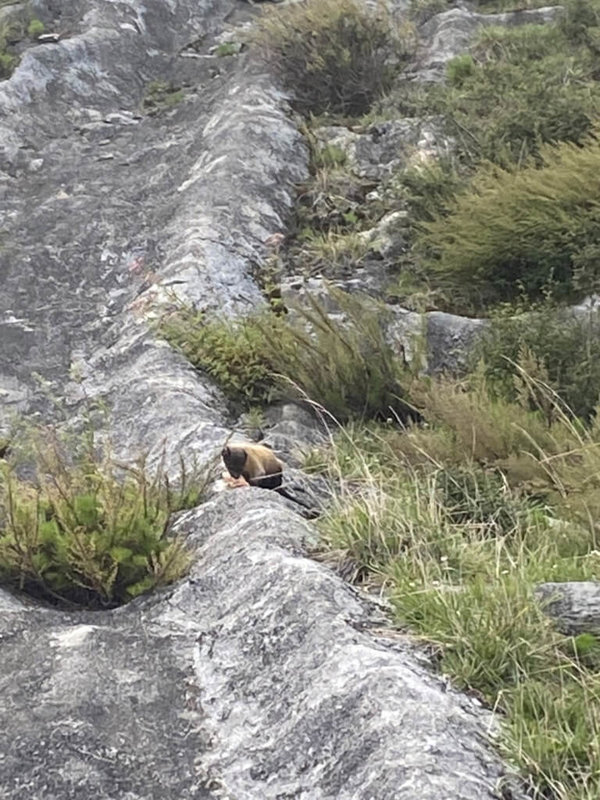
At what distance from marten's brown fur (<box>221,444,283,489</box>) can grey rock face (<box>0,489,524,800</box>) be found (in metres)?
0.54

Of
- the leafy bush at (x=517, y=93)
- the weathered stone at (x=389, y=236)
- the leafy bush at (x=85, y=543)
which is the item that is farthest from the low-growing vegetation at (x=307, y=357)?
the leafy bush at (x=517, y=93)

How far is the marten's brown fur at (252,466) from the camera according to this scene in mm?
4621

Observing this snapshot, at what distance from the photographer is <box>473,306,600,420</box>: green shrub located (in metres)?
5.32

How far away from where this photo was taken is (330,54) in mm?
10273

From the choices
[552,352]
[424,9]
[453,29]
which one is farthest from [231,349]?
[424,9]

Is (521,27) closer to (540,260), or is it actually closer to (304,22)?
→ (304,22)

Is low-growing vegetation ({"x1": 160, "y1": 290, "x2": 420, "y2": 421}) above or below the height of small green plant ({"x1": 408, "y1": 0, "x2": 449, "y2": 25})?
below

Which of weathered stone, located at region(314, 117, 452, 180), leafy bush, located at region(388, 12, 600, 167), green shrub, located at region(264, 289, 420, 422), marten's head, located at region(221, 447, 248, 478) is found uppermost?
leafy bush, located at region(388, 12, 600, 167)

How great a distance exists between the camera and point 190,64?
39.8ft

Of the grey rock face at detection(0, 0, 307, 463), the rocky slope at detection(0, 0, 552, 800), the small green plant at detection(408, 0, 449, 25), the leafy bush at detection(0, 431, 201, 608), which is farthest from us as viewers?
the small green plant at detection(408, 0, 449, 25)

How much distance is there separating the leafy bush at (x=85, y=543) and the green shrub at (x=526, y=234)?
3266mm

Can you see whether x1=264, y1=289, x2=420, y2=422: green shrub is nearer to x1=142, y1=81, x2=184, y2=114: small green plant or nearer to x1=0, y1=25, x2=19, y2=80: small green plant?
Answer: x1=142, y1=81, x2=184, y2=114: small green plant

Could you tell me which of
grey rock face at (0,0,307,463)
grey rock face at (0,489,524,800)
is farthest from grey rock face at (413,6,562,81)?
grey rock face at (0,489,524,800)

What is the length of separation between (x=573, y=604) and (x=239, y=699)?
1128 mm
